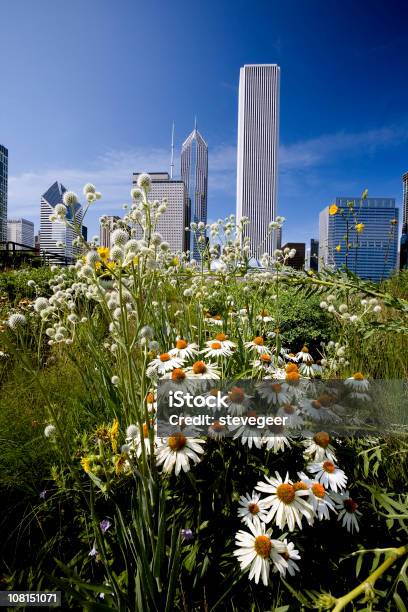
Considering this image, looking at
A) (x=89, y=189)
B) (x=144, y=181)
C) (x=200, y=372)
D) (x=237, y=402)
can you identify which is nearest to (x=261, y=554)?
(x=237, y=402)

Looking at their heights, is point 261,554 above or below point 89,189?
below

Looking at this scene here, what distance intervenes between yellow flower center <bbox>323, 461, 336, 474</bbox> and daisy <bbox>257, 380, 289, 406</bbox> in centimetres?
25

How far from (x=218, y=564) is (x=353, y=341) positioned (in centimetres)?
198

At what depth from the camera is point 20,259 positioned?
1081 centimetres

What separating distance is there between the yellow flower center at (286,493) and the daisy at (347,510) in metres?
0.17

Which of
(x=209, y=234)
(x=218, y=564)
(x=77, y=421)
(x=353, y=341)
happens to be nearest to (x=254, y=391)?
(x=218, y=564)

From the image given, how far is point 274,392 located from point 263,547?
1.71 ft

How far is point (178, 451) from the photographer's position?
111cm

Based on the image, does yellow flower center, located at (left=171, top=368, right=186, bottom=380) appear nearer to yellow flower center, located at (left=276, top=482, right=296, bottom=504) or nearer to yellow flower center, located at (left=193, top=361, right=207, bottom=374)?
yellow flower center, located at (left=193, top=361, right=207, bottom=374)

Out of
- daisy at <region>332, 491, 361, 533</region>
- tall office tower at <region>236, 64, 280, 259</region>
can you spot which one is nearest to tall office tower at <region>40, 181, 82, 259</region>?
daisy at <region>332, 491, 361, 533</region>

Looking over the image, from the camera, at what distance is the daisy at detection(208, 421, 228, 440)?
1.21 m

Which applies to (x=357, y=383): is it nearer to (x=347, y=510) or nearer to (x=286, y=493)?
(x=347, y=510)

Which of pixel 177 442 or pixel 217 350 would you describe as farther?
pixel 217 350

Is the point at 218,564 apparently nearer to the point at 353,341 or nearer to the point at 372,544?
the point at 372,544
